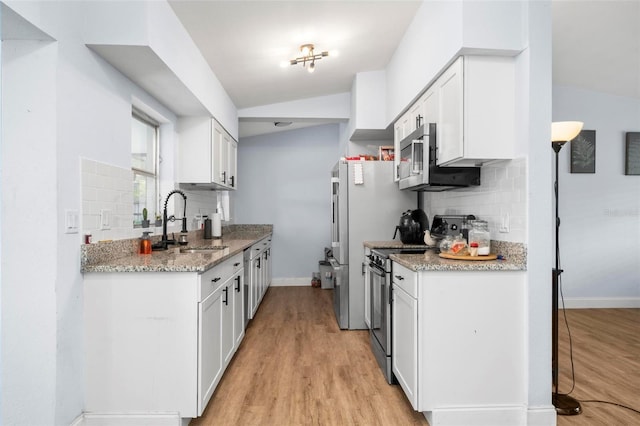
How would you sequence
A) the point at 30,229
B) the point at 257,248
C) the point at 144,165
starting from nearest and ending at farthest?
the point at 30,229, the point at 144,165, the point at 257,248

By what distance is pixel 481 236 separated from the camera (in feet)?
7.77

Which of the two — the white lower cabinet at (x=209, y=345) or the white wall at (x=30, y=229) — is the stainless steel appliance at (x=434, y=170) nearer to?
the white lower cabinet at (x=209, y=345)

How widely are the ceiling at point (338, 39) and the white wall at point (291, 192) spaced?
1775 millimetres

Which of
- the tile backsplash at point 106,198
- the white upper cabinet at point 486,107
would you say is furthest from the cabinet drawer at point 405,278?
the tile backsplash at point 106,198

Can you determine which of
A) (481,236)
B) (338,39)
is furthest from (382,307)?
(338,39)

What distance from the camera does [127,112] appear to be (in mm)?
2580

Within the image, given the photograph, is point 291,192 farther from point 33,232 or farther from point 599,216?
point 33,232

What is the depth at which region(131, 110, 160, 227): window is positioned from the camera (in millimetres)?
3014

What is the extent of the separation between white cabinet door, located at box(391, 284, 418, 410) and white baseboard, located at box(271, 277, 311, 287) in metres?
3.70

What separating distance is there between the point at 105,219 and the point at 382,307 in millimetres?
2006

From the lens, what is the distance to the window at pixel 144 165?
3.01 m

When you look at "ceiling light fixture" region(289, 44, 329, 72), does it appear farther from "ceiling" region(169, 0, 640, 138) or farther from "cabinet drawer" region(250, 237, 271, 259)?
"cabinet drawer" region(250, 237, 271, 259)

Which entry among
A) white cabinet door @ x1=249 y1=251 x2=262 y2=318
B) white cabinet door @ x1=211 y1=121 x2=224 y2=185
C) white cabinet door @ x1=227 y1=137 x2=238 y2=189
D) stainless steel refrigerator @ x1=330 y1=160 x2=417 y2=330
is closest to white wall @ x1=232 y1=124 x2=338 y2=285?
white cabinet door @ x1=227 y1=137 x2=238 y2=189

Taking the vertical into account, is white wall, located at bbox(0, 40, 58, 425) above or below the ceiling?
below
